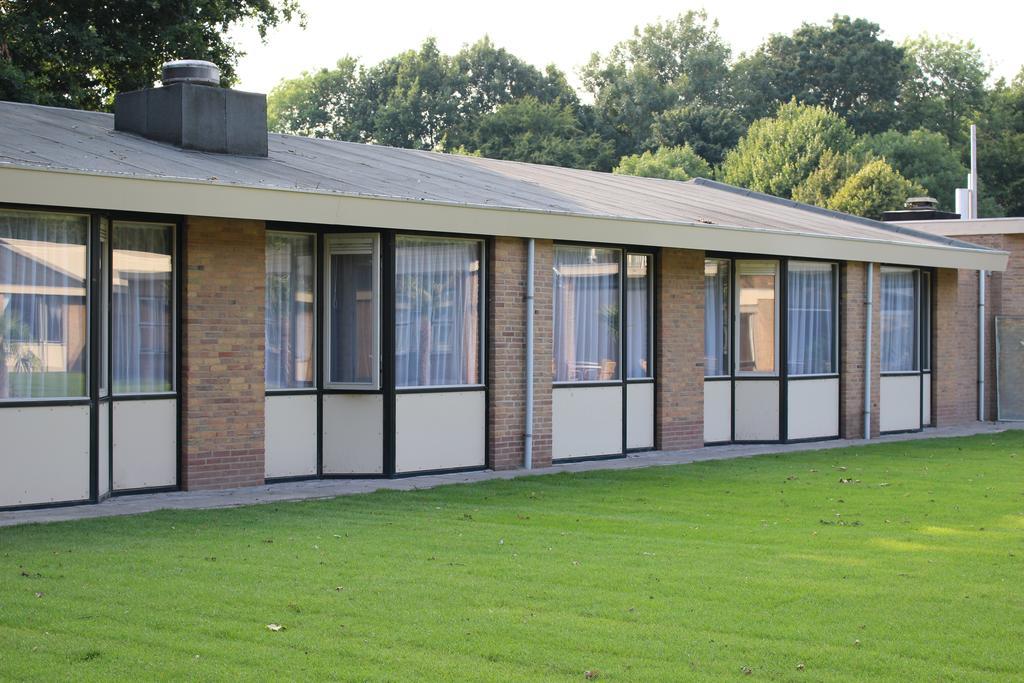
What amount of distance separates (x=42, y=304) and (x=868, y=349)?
12558 millimetres

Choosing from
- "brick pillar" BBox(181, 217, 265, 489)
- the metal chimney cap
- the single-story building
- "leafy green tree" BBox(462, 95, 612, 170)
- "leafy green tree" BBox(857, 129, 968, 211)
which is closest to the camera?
the single-story building

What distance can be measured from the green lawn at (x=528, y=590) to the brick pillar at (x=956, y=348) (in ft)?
31.8

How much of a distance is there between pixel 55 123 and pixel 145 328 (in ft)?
9.42

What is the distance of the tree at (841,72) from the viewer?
6850 centimetres

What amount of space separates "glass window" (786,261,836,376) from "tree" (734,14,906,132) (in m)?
50.9

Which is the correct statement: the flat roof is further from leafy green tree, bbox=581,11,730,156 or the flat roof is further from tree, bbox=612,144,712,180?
leafy green tree, bbox=581,11,730,156

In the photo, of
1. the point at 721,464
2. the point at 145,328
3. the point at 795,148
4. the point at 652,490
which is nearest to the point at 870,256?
the point at 721,464

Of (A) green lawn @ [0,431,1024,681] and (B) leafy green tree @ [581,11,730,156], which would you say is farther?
(B) leafy green tree @ [581,11,730,156]

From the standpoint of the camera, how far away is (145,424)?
40.9 ft

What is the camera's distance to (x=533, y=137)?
6009 cm

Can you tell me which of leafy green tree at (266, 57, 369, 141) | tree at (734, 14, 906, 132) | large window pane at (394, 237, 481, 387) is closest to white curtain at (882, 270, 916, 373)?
large window pane at (394, 237, 481, 387)

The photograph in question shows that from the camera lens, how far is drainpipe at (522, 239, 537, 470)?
15.1 meters

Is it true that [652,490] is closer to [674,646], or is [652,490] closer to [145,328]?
[145,328]

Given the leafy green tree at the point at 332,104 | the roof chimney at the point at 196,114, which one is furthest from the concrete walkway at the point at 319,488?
the leafy green tree at the point at 332,104
